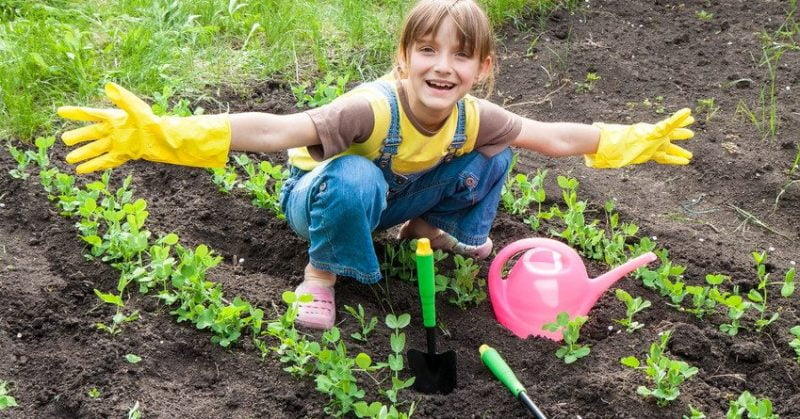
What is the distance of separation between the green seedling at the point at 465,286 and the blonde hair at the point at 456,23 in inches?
23.9

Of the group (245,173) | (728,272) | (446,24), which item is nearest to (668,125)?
(728,272)

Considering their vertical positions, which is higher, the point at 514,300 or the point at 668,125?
the point at 668,125

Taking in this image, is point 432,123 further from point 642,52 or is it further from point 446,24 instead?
point 642,52

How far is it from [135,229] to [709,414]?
5.32 ft

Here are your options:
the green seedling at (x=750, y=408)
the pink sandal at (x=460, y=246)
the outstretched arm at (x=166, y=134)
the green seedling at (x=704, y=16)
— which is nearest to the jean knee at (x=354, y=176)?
the outstretched arm at (x=166, y=134)

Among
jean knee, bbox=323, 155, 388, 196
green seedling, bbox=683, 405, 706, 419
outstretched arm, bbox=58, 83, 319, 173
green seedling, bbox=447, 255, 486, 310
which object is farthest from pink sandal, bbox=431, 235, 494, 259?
green seedling, bbox=683, 405, 706, 419

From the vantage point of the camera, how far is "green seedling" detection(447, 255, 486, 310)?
2938 millimetres

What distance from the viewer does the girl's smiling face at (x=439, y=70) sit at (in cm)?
268

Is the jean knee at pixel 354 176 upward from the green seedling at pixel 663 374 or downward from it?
upward

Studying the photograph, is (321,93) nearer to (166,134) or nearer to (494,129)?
(494,129)

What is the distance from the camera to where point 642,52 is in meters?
4.54

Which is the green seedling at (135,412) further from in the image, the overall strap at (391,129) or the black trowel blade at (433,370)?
the overall strap at (391,129)

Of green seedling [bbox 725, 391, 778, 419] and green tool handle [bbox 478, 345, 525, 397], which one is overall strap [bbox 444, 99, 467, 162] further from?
green seedling [bbox 725, 391, 778, 419]

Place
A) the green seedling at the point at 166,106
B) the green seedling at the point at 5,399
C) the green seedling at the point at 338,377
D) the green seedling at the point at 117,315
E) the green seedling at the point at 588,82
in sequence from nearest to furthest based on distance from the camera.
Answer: the green seedling at the point at 5,399 < the green seedling at the point at 338,377 < the green seedling at the point at 117,315 < the green seedling at the point at 166,106 < the green seedling at the point at 588,82
